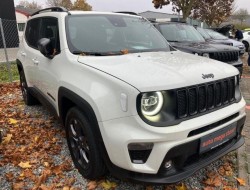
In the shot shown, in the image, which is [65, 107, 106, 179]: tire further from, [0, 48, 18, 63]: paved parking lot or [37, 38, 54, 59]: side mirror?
[0, 48, 18, 63]: paved parking lot

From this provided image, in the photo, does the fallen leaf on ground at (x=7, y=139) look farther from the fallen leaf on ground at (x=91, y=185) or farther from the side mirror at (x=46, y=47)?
the fallen leaf on ground at (x=91, y=185)

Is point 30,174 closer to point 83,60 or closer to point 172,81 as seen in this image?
point 83,60

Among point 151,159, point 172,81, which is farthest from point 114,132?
point 172,81

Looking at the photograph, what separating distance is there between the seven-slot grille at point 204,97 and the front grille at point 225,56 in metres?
3.84

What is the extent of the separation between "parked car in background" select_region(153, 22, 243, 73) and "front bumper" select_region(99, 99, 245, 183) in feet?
14.2

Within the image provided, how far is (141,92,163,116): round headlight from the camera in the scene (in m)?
2.47

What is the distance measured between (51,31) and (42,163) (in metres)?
1.80

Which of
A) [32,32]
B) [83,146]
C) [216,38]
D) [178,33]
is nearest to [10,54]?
[216,38]

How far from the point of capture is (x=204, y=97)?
2752 millimetres

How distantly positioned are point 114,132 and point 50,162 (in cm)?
151

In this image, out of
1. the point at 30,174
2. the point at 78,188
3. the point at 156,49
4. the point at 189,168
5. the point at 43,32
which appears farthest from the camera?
the point at 43,32

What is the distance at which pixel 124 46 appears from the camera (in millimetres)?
3734

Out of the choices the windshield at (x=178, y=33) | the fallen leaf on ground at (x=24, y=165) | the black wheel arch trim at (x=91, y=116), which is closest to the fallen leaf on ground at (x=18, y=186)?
the fallen leaf on ground at (x=24, y=165)

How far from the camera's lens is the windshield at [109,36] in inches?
139
